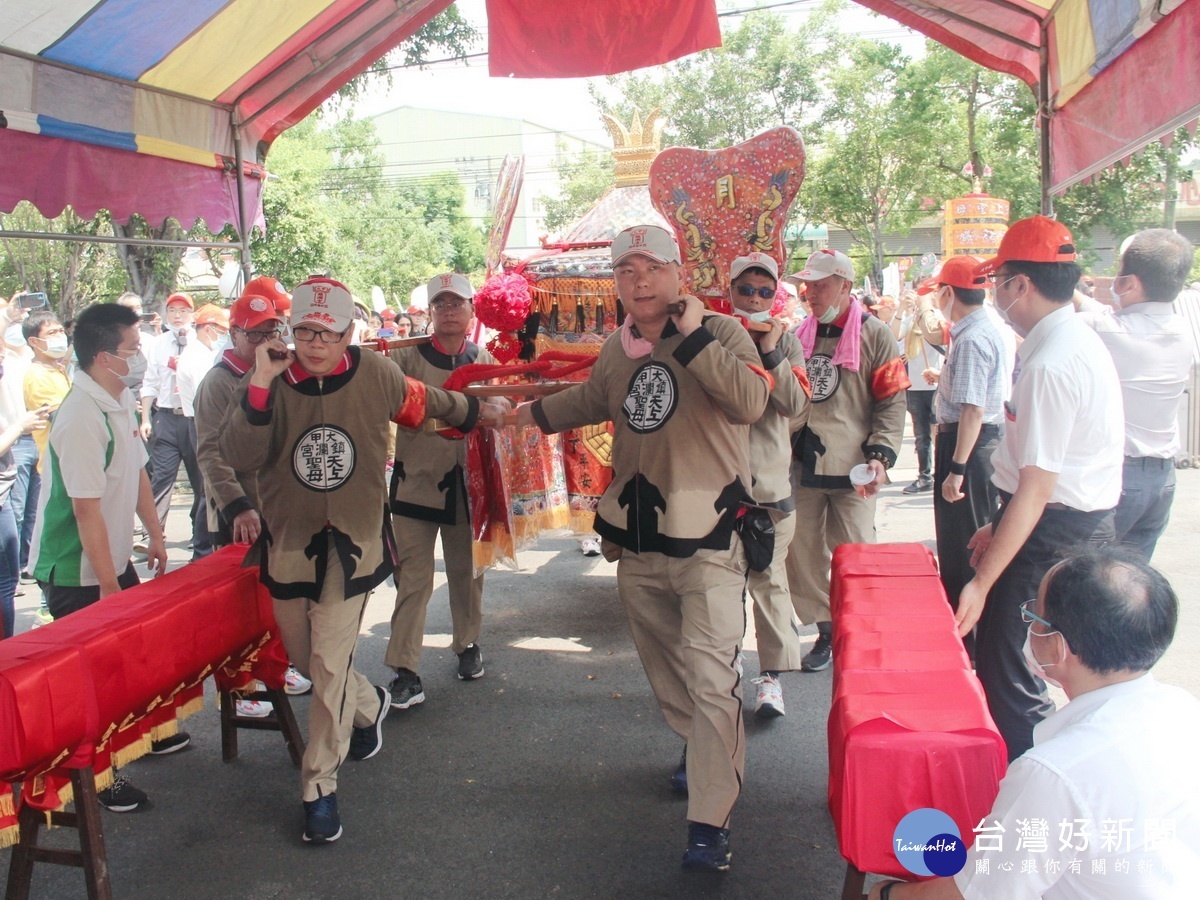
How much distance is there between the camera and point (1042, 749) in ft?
5.29

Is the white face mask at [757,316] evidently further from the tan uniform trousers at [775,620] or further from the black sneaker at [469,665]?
the black sneaker at [469,665]

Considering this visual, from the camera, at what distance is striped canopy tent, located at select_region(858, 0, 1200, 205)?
10.4 ft

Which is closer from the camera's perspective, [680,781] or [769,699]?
[680,781]

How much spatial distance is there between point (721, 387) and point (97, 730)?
2106 millimetres

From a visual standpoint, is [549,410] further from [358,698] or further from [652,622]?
[358,698]

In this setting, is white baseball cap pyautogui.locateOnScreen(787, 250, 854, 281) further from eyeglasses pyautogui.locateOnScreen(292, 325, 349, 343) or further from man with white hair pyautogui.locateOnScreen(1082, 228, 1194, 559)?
eyeglasses pyautogui.locateOnScreen(292, 325, 349, 343)

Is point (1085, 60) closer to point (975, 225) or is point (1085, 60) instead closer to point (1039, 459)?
point (1039, 459)

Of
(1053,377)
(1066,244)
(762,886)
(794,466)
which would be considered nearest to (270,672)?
(762,886)

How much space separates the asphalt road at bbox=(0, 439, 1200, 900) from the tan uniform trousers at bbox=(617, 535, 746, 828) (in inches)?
12.3

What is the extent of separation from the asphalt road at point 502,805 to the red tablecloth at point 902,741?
3.20 ft

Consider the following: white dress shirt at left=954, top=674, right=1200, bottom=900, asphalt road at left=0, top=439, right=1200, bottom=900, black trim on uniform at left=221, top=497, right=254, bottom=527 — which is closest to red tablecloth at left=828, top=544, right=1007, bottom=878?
white dress shirt at left=954, top=674, right=1200, bottom=900

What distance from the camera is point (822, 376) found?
4.62 meters

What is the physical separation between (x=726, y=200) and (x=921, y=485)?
5511mm

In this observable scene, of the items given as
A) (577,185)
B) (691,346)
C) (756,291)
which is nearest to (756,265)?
(756,291)
